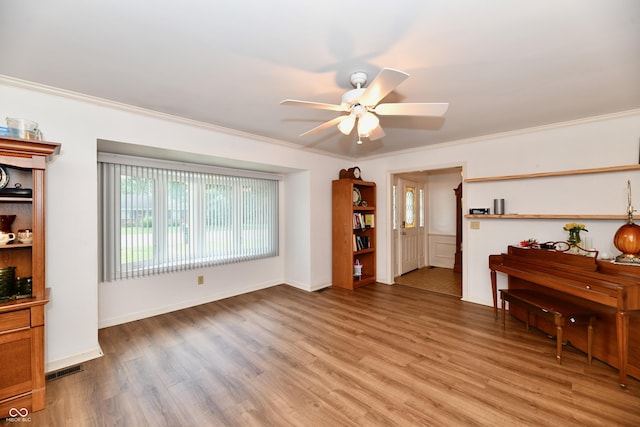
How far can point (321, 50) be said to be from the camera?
171 cm

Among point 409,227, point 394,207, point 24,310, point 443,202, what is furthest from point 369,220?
point 24,310

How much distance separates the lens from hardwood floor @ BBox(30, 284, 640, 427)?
5.69ft

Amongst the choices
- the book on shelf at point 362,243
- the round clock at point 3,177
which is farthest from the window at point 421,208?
the round clock at point 3,177

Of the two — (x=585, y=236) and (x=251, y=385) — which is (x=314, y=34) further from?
(x=585, y=236)

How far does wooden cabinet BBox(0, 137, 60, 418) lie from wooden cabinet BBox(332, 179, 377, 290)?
3.55 metres

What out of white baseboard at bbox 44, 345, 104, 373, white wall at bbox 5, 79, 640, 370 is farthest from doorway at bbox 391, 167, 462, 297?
white baseboard at bbox 44, 345, 104, 373

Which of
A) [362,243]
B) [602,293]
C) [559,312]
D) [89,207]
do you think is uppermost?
[89,207]

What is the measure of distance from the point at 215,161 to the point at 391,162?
292 centimetres

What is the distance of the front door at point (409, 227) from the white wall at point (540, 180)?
1.35 m

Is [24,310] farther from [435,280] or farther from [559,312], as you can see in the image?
[435,280]

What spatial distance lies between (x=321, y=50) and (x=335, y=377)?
2.41m

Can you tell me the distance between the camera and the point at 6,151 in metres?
1.81

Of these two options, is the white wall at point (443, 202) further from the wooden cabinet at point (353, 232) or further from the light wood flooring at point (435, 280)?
the wooden cabinet at point (353, 232)

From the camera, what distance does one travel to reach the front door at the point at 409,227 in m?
5.56
